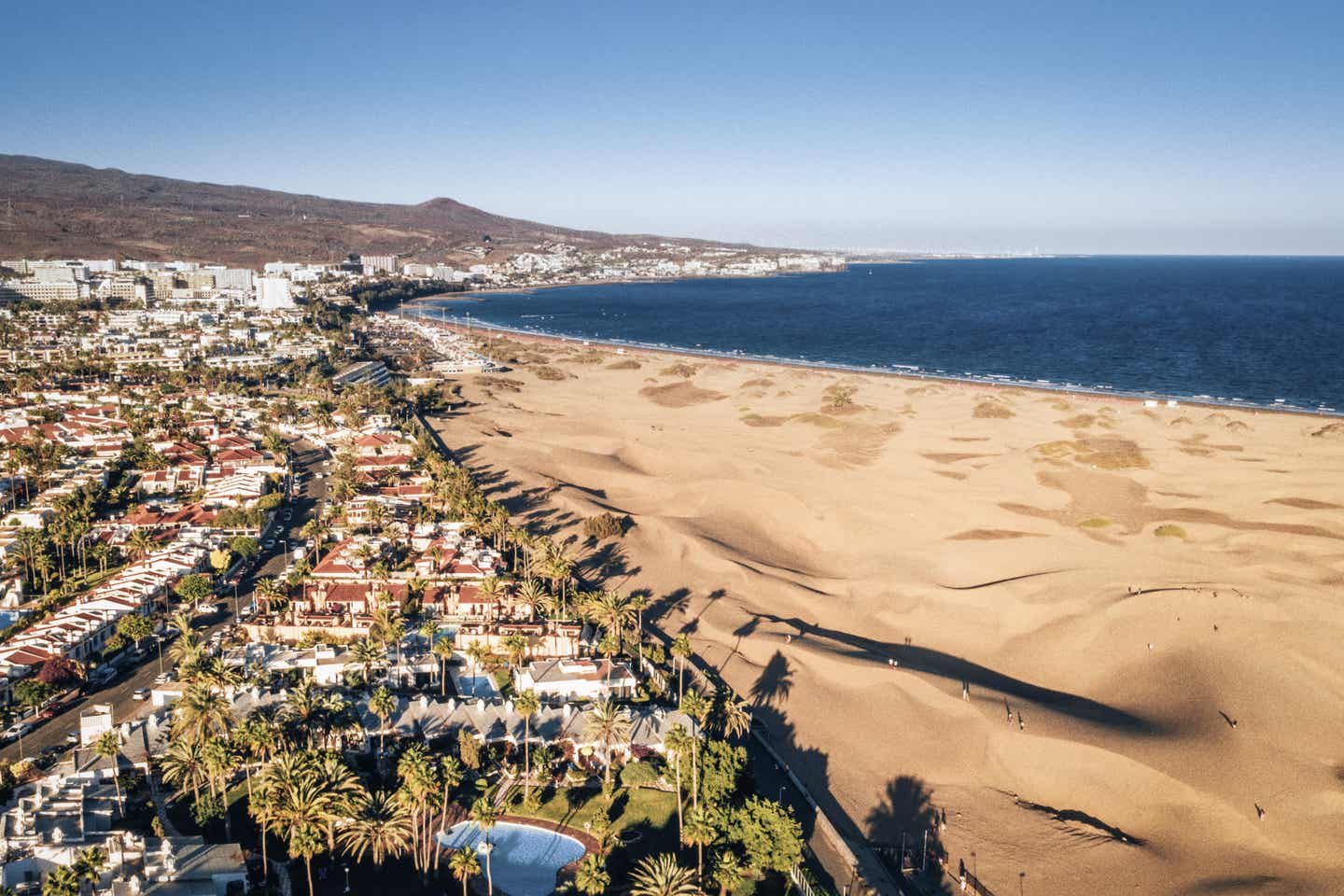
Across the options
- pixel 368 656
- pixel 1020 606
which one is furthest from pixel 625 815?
pixel 1020 606

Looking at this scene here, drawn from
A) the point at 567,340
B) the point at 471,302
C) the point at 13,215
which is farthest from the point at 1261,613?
the point at 13,215

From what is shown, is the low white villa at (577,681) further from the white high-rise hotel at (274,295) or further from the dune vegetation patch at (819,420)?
the white high-rise hotel at (274,295)

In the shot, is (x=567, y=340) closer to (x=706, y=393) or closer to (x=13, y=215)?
→ (x=706, y=393)

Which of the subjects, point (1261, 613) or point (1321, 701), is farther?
point (1261, 613)

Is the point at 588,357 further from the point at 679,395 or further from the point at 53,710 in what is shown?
the point at 53,710

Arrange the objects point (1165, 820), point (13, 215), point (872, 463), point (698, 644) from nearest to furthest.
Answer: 1. point (1165, 820)
2. point (698, 644)
3. point (872, 463)
4. point (13, 215)

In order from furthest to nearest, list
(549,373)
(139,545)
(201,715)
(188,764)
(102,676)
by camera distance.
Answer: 1. (549,373)
2. (139,545)
3. (102,676)
4. (201,715)
5. (188,764)
